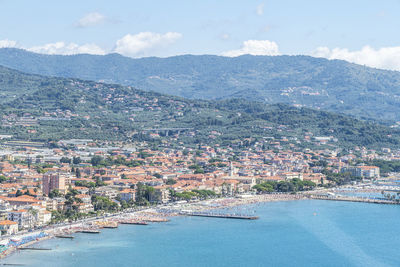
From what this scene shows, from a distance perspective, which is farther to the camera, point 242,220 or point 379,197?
point 379,197

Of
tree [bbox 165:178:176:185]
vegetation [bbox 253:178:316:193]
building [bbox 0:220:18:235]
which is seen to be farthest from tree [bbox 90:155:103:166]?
building [bbox 0:220:18:235]

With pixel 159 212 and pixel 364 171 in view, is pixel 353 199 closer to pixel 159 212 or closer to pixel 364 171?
pixel 159 212

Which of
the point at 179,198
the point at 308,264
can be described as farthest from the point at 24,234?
the point at 179,198

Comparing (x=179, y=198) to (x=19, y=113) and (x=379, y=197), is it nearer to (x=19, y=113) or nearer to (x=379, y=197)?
(x=379, y=197)

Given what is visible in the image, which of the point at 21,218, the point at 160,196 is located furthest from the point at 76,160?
the point at 21,218

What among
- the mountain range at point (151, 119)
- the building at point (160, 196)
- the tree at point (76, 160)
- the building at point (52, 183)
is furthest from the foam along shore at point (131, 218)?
the mountain range at point (151, 119)

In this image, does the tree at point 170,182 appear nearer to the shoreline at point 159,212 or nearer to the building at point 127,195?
the shoreline at point 159,212

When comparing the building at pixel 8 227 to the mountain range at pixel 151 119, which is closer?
the building at pixel 8 227
